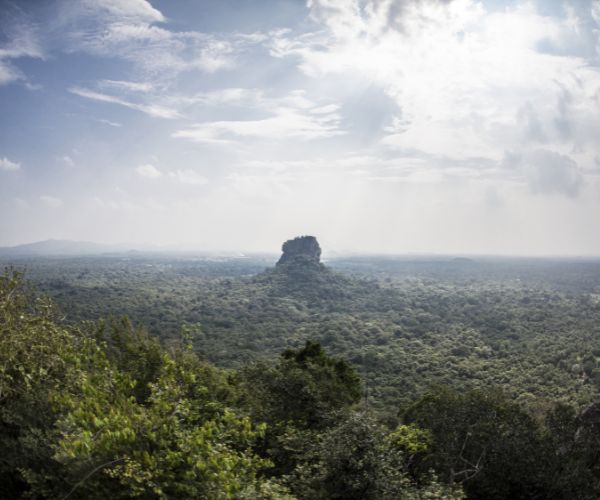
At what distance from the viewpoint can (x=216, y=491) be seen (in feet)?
30.7

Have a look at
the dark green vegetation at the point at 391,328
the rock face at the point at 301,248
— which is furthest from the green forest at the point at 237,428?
the rock face at the point at 301,248

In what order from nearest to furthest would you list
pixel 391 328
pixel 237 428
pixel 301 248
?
pixel 237 428, pixel 391 328, pixel 301 248

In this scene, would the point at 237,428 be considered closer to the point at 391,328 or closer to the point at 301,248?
the point at 391,328

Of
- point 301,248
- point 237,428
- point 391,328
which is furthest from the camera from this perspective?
point 301,248

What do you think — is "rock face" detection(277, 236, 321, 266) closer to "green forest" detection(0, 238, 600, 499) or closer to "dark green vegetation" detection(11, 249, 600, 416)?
"dark green vegetation" detection(11, 249, 600, 416)

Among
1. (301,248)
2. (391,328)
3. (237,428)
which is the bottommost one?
(391,328)

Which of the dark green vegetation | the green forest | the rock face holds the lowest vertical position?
the dark green vegetation

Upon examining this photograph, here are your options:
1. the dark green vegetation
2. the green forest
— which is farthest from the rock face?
the green forest

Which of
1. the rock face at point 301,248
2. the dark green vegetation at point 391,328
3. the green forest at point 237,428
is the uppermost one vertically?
the rock face at point 301,248

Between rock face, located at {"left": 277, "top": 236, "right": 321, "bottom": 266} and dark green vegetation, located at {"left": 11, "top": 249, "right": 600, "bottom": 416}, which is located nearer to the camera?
dark green vegetation, located at {"left": 11, "top": 249, "right": 600, "bottom": 416}

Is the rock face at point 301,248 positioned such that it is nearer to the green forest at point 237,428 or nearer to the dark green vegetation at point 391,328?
the dark green vegetation at point 391,328

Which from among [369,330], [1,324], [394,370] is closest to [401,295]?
[369,330]

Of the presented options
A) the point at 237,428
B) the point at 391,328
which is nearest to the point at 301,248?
the point at 391,328

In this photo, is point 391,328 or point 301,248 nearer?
point 391,328
